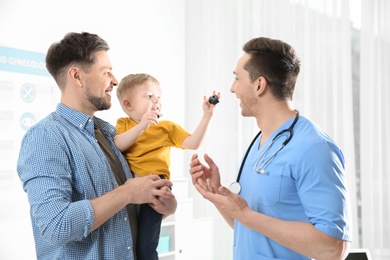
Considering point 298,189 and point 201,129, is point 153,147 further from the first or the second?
point 298,189

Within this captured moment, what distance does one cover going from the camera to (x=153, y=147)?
6.96ft

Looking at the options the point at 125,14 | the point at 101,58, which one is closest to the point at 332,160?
the point at 101,58

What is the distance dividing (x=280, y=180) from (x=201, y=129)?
0.60 meters

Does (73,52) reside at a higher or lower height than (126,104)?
higher

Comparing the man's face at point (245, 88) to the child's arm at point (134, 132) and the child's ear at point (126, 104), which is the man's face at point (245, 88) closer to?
the child's arm at point (134, 132)

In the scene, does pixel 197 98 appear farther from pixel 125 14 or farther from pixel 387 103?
pixel 387 103

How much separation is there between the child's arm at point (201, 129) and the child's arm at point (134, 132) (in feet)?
0.87

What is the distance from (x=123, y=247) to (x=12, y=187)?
186 cm

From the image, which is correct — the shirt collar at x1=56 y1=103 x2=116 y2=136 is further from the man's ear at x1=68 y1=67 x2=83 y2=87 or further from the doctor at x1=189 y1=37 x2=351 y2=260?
the doctor at x1=189 y1=37 x2=351 y2=260

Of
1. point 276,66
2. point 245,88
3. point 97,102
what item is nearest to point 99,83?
point 97,102

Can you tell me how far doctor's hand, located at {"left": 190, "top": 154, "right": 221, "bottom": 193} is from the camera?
1.78 meters

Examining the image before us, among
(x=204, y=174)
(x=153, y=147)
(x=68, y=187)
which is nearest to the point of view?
(x=68, y=187)

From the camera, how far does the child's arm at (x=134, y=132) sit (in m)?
1.98

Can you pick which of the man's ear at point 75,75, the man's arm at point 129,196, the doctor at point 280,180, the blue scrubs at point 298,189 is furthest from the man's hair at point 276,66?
the man's ear at point 75,75
